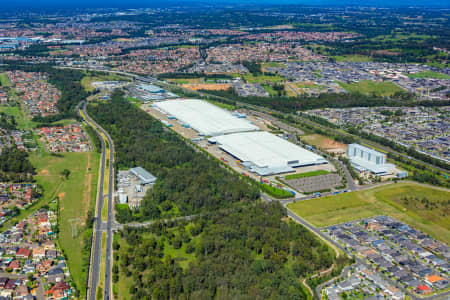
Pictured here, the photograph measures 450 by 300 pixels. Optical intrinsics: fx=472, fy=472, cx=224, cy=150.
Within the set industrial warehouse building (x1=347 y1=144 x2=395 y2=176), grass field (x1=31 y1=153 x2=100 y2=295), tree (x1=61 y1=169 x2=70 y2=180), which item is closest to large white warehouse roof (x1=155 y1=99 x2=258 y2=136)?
industrial warehouse building (x1=347 y1=144 x2=395 y2=176)

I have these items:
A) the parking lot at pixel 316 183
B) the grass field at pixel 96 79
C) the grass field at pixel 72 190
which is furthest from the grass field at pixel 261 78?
the parking lot at pixel 316 183

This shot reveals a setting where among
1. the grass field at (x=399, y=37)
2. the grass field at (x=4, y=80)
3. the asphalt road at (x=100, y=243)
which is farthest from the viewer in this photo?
the grass field at (x=399, y=37)

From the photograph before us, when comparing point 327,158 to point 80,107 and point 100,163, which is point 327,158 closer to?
point 100,163

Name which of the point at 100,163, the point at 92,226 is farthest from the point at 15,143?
the point at 92,226

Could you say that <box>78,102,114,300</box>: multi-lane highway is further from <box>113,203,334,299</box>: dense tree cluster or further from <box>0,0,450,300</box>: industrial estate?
<box>113,203,334,299</box>: dense tree cluster

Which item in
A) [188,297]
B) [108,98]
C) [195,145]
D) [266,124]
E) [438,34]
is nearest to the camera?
[188,297]

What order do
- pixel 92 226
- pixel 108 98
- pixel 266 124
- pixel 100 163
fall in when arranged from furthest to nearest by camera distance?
pixel 108 98
pixel 266 124
pixel 100 163
pixel 92 226

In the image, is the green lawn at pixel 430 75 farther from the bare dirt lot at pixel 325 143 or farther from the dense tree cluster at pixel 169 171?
the dense tree cluster at pixel 169 171
